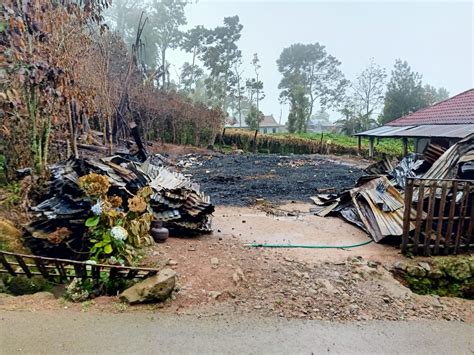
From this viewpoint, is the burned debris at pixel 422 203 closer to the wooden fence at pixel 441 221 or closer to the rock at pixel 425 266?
the wooden fence at pixel 441 221

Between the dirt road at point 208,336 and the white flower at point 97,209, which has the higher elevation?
the white flower at point 97,209

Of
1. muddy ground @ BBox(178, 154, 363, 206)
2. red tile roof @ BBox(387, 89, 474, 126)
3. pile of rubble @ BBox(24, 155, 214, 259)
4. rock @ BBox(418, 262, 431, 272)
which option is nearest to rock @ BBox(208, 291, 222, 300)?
pile of rubble @ BBox(24, 155, 214, 259)

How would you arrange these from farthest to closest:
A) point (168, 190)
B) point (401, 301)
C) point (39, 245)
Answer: point (168, 190), point (39, 245), point (401, 301)

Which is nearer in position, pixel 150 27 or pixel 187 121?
pixel 187 121

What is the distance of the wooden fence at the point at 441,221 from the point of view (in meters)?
4.83

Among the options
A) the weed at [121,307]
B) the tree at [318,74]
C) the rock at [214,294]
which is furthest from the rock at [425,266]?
the tree at [318,74]

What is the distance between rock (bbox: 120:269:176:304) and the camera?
3.24 meters

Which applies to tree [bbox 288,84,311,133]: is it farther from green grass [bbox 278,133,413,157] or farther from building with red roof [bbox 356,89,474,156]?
building with red roof [bbox 356,89,474,156]

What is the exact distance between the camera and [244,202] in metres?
8.34

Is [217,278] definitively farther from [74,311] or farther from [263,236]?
[263,236]

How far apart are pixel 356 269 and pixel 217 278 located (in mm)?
1927

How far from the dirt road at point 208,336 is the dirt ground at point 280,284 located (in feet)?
0.52

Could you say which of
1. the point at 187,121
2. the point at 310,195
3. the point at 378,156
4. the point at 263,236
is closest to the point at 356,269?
the point at 263,236

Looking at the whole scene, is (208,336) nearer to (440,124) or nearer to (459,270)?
(459,270)
